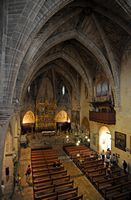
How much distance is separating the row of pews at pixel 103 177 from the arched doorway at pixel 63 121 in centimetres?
1451

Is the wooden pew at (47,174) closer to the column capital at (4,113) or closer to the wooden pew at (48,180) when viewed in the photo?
the wooden pew at (48,180)

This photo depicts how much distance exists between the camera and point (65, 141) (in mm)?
27297

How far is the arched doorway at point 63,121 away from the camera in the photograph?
36.1 m

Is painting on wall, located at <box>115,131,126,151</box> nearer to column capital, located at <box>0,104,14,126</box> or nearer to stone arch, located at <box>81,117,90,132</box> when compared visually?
stone arch, located at <box>81,117,90,132</box>

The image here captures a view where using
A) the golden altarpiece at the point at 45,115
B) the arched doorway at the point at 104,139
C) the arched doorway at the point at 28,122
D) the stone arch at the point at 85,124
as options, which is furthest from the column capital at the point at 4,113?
the arched doorway at the point at 28,122

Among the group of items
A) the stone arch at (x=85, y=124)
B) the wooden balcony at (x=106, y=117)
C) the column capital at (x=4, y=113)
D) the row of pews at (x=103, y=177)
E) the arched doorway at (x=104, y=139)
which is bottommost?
the row of pews at (x=103, y=177)

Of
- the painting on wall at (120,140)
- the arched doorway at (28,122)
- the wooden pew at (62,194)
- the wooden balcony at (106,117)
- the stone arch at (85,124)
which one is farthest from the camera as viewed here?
the arched doorway at (28,122)

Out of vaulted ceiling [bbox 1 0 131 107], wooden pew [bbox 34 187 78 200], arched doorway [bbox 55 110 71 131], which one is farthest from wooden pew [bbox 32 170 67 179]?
arched doorway [bbox 55 110 71 131]

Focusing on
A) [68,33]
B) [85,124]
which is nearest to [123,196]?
[68,33]

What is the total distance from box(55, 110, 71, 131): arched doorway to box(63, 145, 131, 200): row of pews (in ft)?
47.6

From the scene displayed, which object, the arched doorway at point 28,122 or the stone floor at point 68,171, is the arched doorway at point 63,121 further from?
the stone floor at point 68,171

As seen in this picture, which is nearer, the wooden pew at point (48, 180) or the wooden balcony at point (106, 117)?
the wooden pew at point (48, 180)

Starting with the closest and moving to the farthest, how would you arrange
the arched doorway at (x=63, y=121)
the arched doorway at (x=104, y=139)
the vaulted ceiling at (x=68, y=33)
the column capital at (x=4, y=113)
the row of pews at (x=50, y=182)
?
the vaulted ceiling at (x=68, y=33) < the column capital at (x=4, y=113) < the row of pews at (x=50, y=182) < the arched doorway at (x=104, y=139) < the arched doorway at (x=63, y=121)

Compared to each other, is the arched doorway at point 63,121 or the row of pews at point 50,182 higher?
the arched doorway at point 63,121
